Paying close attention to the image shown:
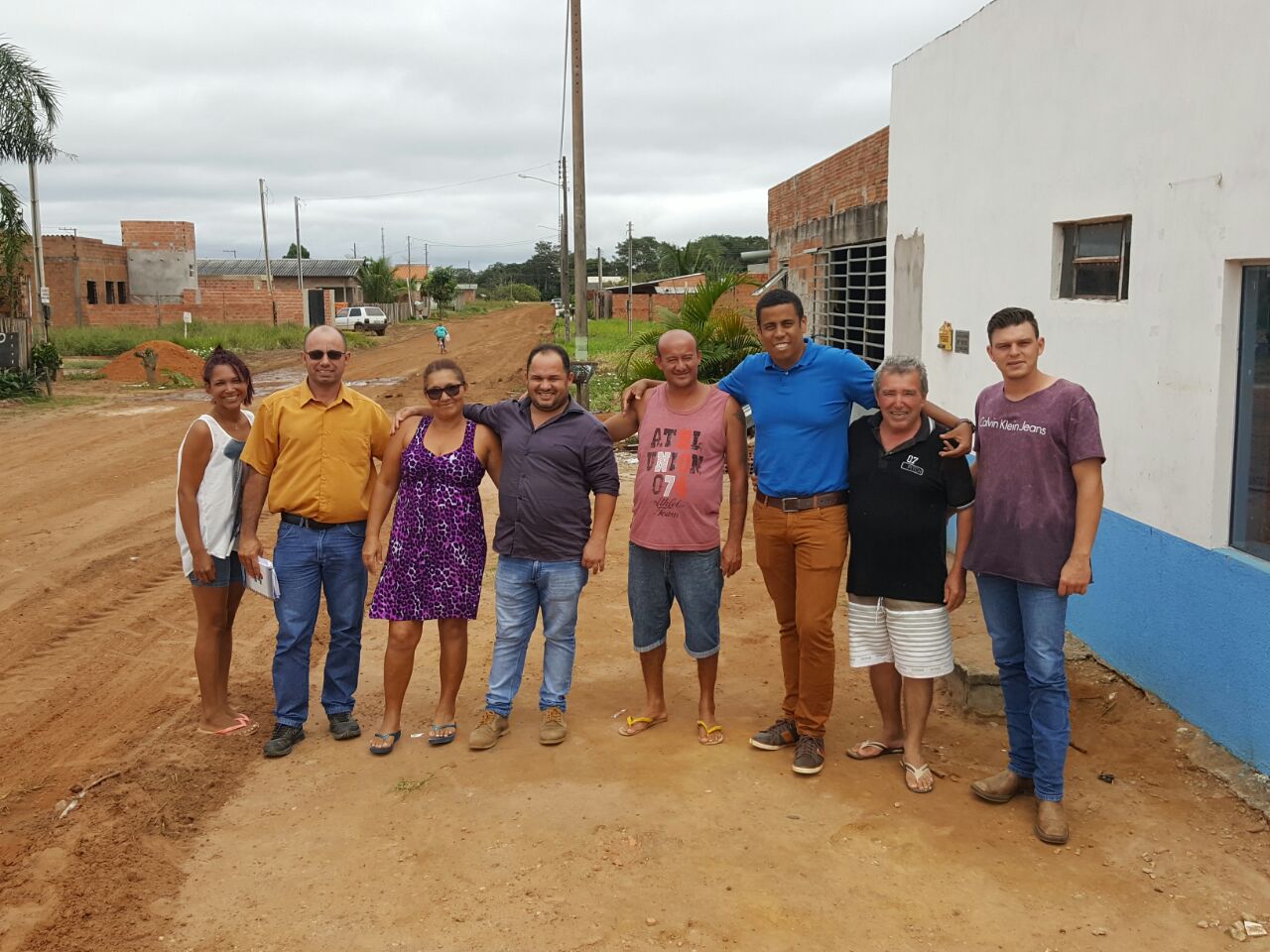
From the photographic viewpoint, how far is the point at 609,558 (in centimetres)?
843

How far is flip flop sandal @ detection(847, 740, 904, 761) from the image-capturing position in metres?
4.55

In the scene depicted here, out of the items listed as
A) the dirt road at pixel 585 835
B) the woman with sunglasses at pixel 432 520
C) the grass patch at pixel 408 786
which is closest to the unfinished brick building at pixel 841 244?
the dirt road at pixel 585 835

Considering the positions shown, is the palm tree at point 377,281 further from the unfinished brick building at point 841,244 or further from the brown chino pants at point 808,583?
the brown chino pants at point 808,583

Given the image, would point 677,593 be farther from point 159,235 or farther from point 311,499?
point 159,235

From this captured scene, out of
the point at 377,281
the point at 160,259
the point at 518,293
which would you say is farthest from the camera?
the point at 518,293

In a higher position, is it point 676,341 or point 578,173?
point 578,173

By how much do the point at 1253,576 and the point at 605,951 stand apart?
9.49 feet

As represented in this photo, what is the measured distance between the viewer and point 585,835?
3.92m

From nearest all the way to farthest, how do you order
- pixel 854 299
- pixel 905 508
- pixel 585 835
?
pixel 585 835
pixel 905 508
pixel 854 299

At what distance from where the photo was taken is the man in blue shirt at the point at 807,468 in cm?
427

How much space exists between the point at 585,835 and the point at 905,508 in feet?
5.59

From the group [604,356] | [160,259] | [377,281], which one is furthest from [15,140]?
[377,281]

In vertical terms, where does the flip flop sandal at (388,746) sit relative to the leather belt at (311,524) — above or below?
below

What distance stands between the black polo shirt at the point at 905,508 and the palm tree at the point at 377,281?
5499 centimetres
